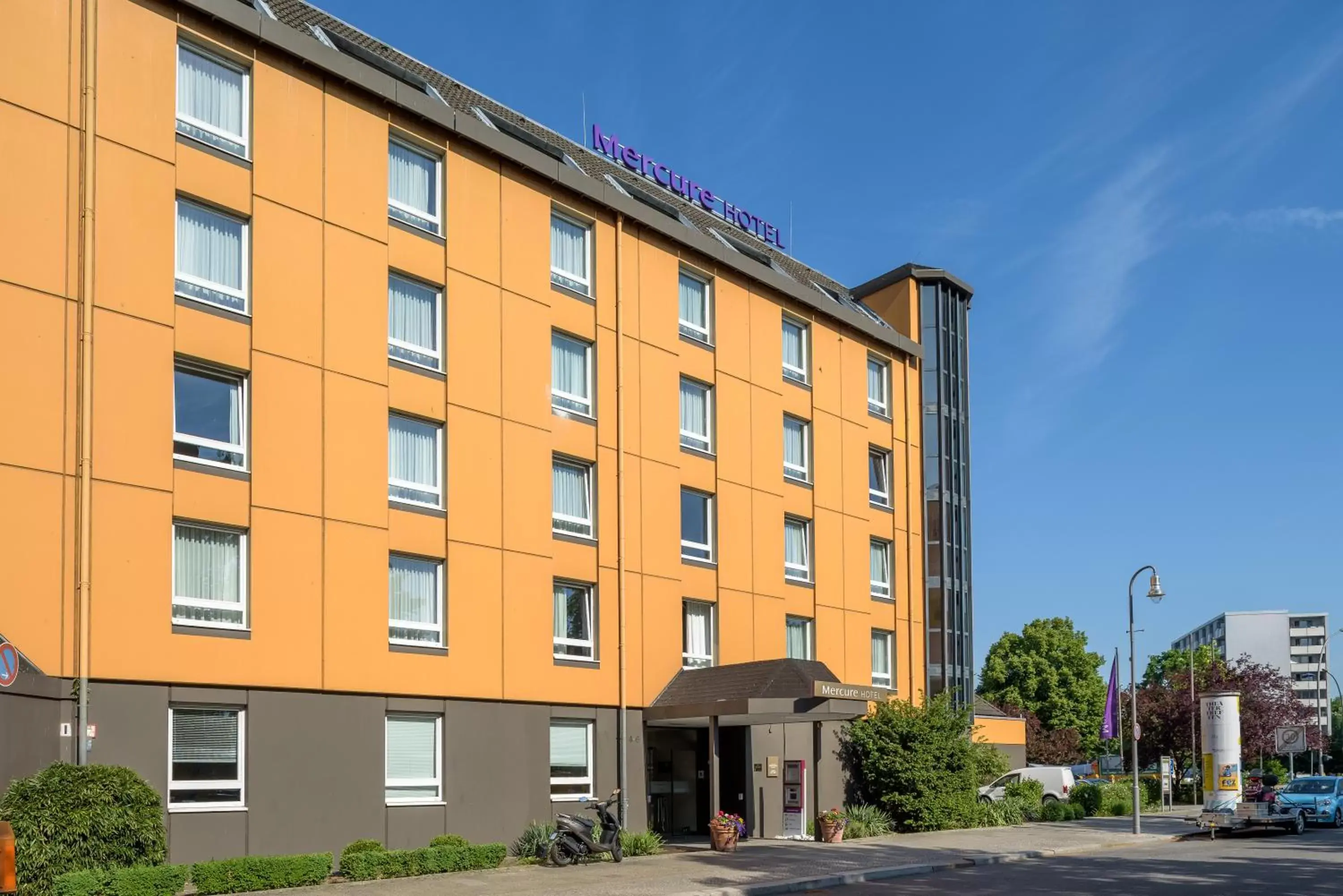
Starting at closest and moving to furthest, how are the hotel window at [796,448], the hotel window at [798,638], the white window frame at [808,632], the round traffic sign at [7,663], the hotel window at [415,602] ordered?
the round traffic sign at [7,663] < the hotel window at [415,602] < the hotel window at [798,638] < the white window frame at [808,632] < the hotel window at [796,448]

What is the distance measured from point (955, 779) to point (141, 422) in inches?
938

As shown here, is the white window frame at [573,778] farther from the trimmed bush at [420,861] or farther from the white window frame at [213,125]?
the white window frame at [213,125]

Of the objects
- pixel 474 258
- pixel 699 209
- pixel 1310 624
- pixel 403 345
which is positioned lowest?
pixel 1310 624

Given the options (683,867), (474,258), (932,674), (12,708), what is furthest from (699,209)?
(12,708)

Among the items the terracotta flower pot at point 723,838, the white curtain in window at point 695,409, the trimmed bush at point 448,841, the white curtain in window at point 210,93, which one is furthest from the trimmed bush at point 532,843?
the white curtain in window at point 210,93

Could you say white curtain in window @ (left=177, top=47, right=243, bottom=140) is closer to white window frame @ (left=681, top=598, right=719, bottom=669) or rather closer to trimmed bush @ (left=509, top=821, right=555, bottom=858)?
trimmed bush @ (left=509, top=821, right=555, bottom=858)

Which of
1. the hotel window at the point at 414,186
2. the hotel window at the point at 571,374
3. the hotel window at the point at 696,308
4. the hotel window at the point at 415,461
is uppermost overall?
the hotel window at the point at 414,186

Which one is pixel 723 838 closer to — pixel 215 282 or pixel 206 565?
pixel 206 565

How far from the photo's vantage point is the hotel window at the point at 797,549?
36.0 metres

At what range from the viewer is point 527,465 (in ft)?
93.0

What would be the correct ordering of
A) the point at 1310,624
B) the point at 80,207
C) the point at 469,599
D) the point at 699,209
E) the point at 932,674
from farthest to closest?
the point at 1310,624 → the point at 932,674 → the point at 699,209 → the point at 469,599 → the point at 80,207

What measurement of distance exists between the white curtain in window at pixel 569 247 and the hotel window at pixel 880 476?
12.6m

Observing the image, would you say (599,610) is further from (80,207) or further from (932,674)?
(932,674)

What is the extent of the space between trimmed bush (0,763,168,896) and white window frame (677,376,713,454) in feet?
53.7
